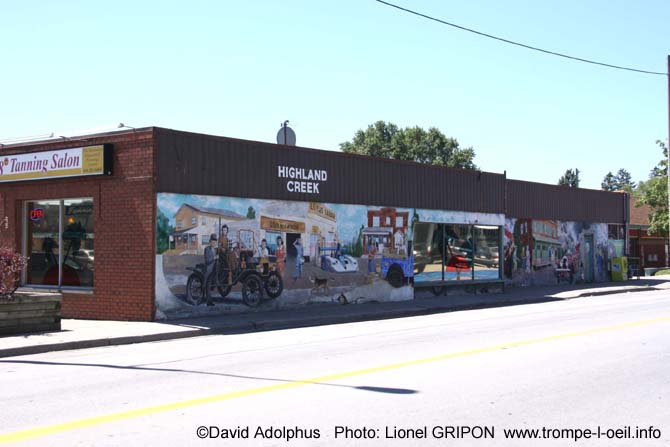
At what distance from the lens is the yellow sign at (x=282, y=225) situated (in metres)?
19.5

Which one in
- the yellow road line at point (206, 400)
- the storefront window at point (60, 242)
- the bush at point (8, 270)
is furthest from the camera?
the storefront window at point (60, 242)

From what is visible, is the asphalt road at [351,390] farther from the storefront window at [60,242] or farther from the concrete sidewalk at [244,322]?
the storefront window at [60,242]

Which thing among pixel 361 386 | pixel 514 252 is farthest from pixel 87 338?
pixel 514 252

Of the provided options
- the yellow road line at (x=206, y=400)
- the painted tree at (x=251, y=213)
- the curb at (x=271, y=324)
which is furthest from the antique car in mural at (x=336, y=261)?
the yellow road line at (x=206, y=400)

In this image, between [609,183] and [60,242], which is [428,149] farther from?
[609,183]

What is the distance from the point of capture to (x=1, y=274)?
14.2 metres

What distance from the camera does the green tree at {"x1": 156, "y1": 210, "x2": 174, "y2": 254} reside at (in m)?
17.1

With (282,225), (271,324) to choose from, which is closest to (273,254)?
(282,225)

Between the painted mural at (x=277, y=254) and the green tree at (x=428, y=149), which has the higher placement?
the green tree at (x=428, y=149)

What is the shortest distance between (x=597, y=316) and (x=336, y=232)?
7.62m

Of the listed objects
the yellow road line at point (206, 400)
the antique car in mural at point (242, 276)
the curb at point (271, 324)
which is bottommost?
the curb at point (271, 324)

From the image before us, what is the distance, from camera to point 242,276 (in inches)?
744

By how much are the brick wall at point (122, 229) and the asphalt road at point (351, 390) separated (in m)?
3.55

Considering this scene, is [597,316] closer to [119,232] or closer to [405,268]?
[405,268]
